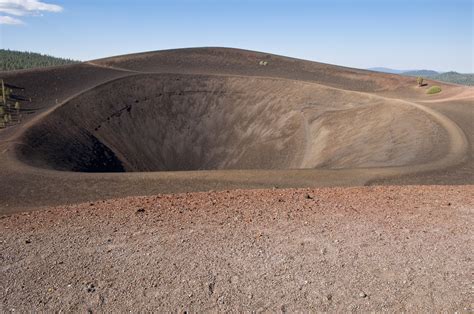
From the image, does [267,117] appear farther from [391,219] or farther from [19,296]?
[19,296]

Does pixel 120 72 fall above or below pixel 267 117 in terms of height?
above

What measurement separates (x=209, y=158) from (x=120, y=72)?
81.5 ft

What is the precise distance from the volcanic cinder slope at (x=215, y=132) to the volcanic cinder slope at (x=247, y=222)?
18 centimetres

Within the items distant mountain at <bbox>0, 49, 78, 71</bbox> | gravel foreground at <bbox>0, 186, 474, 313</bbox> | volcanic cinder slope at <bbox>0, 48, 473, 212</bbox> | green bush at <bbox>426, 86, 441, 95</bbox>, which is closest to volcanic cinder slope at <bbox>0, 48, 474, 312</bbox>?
gravel foreground at <bbox>0, 186, 474, 313</bbox>

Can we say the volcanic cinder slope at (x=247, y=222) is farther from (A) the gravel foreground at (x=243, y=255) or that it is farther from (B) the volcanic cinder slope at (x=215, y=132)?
(B) the volcanic cinder slope at (x=215, y=132)

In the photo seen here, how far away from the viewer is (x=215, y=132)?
43625 millimetres

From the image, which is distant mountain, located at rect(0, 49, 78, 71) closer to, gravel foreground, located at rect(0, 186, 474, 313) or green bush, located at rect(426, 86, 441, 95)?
green bush, located at rect(426, 86, 441, 95)

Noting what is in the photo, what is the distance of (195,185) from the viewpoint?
56.1ft

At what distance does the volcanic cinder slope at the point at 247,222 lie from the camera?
25.3 ft

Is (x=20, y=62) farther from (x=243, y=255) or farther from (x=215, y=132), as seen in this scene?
(x=243, y=255)

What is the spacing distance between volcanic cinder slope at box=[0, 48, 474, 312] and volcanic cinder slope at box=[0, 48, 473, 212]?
0.18 m

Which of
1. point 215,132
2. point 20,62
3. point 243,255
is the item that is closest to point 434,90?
point 215,132

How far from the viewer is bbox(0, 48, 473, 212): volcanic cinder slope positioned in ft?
58.8

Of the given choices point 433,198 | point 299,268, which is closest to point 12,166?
point 299,268
